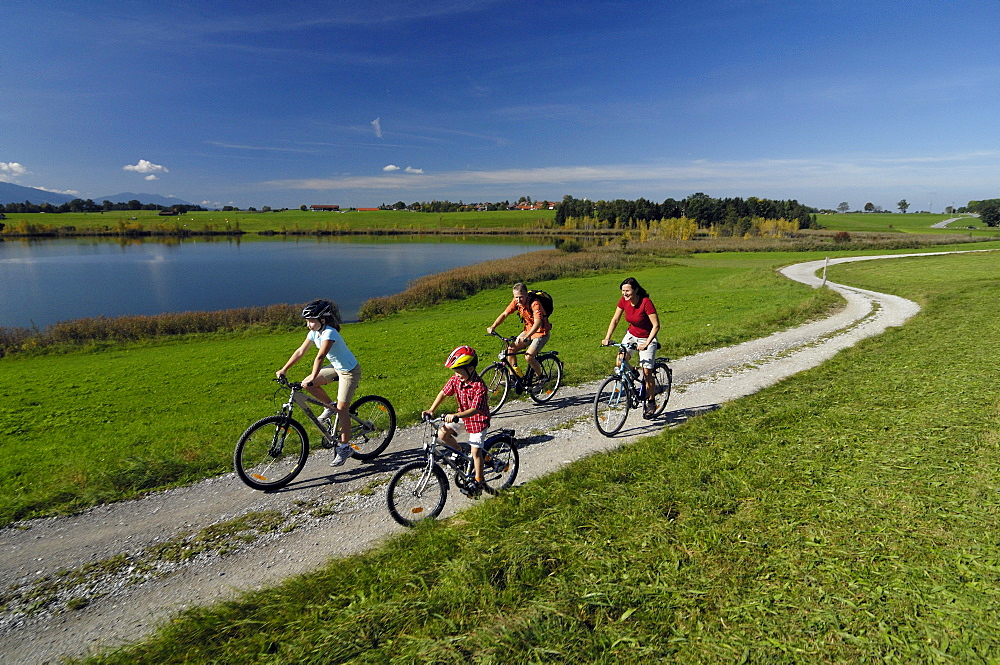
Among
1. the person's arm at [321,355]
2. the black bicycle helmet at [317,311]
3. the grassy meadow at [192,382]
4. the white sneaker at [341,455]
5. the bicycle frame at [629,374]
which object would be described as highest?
the black bicycle helmet at [317,311]

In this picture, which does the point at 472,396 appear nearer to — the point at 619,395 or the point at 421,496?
the point at 421,496

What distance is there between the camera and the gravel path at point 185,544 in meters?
4.46

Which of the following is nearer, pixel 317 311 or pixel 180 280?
pixel 317 311

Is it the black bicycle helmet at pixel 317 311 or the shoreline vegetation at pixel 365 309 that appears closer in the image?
the black bicycle helmet at pixel 317 311

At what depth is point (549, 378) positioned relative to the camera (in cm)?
1062

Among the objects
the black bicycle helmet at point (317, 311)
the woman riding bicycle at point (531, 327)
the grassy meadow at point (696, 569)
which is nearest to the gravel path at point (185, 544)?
the grassy meadow at point (696, 569)

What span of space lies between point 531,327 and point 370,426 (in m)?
3.95

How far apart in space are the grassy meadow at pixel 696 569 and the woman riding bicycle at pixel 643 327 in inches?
76.6

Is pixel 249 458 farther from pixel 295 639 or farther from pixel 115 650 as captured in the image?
pixel 295 639

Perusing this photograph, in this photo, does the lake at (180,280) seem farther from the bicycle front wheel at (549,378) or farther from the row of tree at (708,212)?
the row of tree at (708,212)

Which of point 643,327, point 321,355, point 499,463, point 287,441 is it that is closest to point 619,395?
point 643,327

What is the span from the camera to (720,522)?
15.3 feet

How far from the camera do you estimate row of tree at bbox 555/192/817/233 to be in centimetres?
14212

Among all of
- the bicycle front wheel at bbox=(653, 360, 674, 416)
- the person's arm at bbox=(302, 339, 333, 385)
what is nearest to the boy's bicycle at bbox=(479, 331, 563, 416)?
the bicycle front wheel at bbox=(653, 360, 674, 416)
